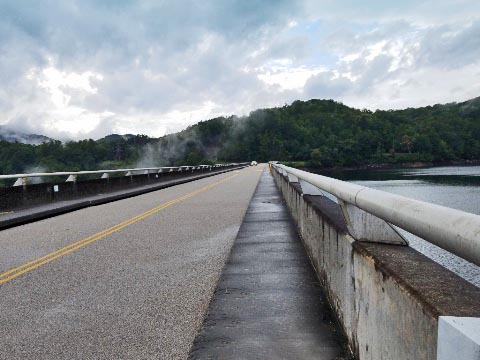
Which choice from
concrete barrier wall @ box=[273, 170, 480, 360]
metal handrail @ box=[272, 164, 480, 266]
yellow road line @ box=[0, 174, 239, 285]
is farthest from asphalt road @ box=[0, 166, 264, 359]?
metal handrail @ box=[272, 164, 480, 266]

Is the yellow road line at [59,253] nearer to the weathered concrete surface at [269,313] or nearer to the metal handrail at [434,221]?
the weathered concrete surface at [269,313]

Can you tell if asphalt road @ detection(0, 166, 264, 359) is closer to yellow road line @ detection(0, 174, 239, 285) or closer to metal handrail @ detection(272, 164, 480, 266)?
yellow road line @ detection(0, 174, 239, 285)

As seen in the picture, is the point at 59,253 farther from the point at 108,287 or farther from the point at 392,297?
the point at 392,297

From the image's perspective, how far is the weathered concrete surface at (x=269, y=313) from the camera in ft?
12.5

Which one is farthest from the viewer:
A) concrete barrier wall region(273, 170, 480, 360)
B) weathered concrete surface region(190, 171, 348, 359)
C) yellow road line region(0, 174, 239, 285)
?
yellow road line region(0, 174, 239, 285)

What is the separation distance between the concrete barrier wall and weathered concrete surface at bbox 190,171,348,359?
10.8 inches

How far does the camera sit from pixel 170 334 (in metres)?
4.29

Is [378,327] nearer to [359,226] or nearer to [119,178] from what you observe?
[359,226]

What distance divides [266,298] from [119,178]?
20882 mm

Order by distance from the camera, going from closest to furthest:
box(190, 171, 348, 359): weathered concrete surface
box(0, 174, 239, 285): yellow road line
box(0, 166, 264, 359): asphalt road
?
box(190, 171, 348, 359): weathered concrete surface
box(0, 166, 264, 359): asphalt road
box(0, 174, 239, 285): yellow road line

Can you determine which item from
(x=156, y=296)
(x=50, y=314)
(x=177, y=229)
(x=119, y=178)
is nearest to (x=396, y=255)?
(x=156, y=296)

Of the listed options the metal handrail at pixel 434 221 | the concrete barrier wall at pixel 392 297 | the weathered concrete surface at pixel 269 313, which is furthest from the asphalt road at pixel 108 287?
the metal handrail at pixel 434 221

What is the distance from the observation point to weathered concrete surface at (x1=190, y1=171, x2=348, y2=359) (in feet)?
12.5

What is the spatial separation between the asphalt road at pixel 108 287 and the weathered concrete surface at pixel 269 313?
24 centimetres
